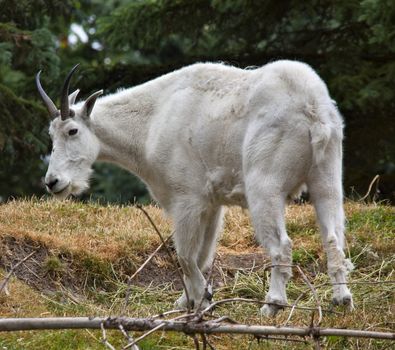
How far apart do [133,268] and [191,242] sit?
1247mm

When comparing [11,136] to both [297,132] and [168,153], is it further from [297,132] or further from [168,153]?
[297,132]

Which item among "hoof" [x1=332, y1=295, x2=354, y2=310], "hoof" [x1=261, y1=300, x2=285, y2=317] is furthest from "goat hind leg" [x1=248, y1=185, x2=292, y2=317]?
"hoof" [x1=332, y1=295, x2=354, y2=310]

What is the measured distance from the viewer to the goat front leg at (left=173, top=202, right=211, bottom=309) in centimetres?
840

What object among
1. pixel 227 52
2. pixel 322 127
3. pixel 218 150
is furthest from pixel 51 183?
pixel 227 52

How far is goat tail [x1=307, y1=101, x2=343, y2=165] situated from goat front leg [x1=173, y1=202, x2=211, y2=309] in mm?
1234

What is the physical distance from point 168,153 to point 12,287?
1668 mm

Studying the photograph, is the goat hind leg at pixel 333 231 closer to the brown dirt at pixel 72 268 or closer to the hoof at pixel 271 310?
the hoof at pixel 271 310

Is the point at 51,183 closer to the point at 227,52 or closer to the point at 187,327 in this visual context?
the point at 187,327

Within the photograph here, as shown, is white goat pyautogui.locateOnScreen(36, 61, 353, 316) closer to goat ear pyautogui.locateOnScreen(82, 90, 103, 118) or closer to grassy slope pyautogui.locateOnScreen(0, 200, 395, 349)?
goat ear pyautogui.locateOnScreen(82, 90, 103, 118)

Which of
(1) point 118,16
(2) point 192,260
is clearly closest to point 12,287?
(2) point 192,260

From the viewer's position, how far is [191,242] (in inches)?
335

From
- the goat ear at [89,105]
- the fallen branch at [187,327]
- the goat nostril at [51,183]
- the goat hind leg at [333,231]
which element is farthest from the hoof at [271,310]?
the goat ear at [89,105]

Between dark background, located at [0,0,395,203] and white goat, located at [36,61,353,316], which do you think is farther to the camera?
dark background, located at [0,0,395,203]

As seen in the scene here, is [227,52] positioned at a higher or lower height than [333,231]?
lower
